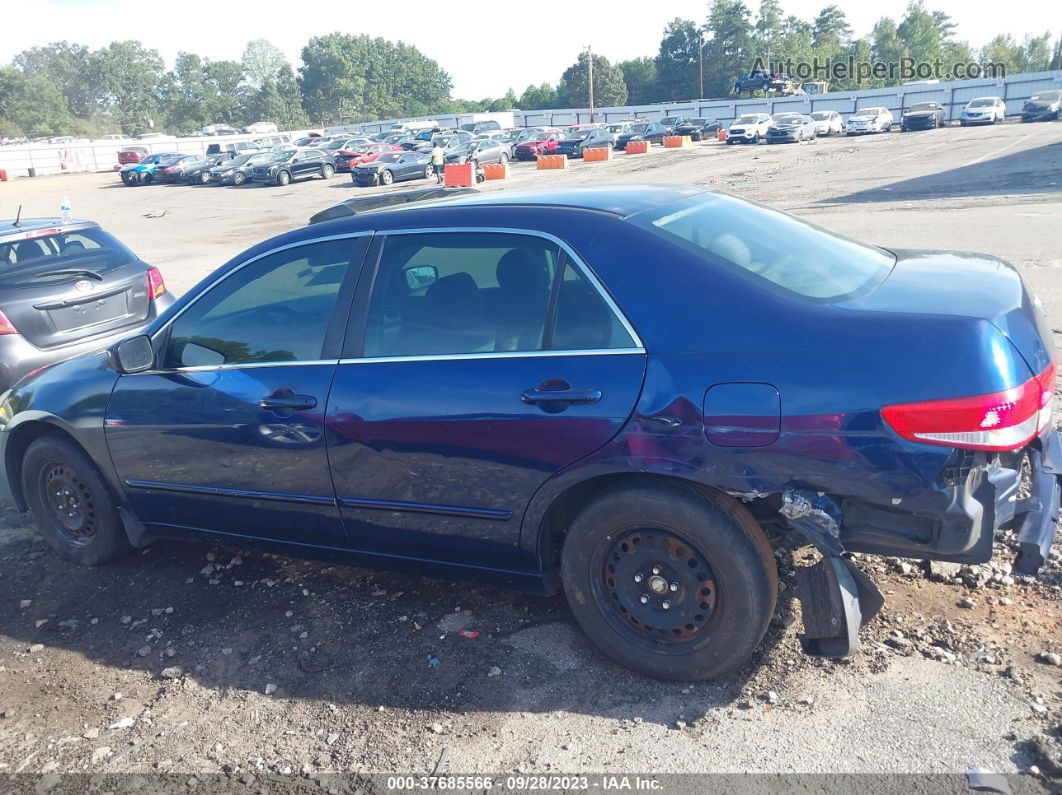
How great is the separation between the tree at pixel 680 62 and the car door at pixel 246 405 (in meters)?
112

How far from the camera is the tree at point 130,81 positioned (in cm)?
13862

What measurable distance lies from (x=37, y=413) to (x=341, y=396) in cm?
199

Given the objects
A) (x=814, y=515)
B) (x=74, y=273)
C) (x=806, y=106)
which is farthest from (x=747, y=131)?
(x=814, y=515)

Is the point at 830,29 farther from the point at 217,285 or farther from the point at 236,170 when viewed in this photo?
the point at 217,285

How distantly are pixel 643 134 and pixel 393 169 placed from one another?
63.6 feet

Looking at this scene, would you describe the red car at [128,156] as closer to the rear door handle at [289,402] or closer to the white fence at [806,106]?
the white fence at [806,106]

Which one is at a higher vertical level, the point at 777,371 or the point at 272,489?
the point at 777,371

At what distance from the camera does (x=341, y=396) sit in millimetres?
3566

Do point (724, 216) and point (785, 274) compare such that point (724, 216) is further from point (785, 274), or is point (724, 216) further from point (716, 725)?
point (716, 725)

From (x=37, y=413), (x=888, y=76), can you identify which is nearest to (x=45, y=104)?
(x=888, y=76)

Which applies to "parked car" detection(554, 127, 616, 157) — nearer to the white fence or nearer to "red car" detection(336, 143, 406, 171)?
"red car" detection(336, 143, 406, 171)

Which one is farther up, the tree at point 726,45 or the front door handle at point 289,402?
the tree at point 726,45

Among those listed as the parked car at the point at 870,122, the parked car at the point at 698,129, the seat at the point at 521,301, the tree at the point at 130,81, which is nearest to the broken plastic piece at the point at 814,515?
the seat at the point at 521,301

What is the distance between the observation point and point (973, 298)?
301 centimetres
